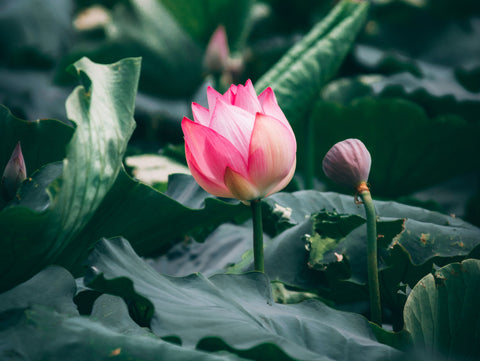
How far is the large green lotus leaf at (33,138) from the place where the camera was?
588mm

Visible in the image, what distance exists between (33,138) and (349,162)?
0.39 meters

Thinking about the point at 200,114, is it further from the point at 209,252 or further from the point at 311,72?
the point at 311,72

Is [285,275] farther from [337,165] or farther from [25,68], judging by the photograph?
[25,68]

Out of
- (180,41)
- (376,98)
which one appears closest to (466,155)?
(376,98)

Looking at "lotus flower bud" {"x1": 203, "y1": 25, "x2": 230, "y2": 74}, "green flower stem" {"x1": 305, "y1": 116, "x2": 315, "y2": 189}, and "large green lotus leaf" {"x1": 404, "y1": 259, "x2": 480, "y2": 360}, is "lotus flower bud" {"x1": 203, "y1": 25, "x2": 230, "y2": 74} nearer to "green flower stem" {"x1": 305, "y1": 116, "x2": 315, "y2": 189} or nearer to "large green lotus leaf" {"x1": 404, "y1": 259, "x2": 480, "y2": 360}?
"green flower stem" {"x1": 305, "y1": 116, "x2": 315, "y2": 189}

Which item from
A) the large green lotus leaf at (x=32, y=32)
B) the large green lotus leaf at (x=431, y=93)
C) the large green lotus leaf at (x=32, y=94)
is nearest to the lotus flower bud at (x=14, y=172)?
the large green lotus leaf at (x=431, y=93)

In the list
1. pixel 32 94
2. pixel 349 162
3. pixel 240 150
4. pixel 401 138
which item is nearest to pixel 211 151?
pixel 240 150

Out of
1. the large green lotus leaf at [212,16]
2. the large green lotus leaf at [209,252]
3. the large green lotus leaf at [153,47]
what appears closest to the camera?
the large green lotus leaf at [209,252]

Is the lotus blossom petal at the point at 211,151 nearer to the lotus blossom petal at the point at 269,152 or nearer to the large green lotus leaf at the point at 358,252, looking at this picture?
the lotus blossom petal at the point at 269,152

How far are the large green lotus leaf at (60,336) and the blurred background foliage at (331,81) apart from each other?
1.68 ft

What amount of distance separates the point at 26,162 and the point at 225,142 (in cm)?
30

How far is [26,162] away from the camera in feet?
1.97

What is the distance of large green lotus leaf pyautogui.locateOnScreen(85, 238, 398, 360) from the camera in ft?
1.29

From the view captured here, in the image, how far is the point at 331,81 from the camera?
1.52m
